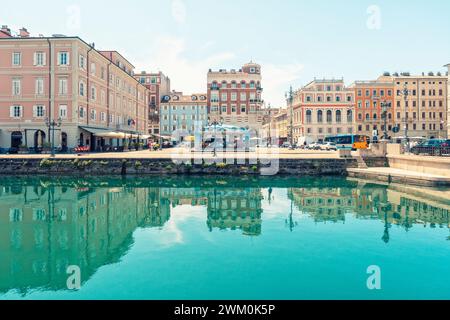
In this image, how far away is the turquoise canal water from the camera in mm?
8195

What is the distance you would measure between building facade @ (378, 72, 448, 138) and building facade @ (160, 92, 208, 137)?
1782 inches

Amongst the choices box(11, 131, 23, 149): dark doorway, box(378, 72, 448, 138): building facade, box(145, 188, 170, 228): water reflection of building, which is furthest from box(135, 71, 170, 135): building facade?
box(145, 188, 170, 228): water reflection of building

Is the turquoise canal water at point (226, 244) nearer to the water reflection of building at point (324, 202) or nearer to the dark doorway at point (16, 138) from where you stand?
Result: the water reflection of building at point (324, 202)

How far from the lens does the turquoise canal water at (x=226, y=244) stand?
8.20 meters

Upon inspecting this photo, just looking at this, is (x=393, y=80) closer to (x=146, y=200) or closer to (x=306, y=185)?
(x=306, y=185)

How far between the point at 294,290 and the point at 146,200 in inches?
567

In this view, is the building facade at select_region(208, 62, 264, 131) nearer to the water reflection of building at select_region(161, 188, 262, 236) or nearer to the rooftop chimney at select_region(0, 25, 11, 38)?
the rooftop chimney at select_region(0, 25, 11, 38)

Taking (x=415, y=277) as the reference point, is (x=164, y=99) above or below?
above

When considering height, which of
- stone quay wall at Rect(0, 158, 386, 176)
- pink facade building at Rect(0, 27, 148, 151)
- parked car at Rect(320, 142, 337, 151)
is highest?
pink facade building at Rect(0, 27, 148, 151)

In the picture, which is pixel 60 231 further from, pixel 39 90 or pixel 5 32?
pixel 5 32

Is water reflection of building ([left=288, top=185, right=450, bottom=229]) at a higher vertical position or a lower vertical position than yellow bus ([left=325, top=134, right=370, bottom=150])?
lower

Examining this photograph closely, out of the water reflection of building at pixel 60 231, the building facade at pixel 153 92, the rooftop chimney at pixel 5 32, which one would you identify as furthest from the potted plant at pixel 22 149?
the building facade at pixel 153 92

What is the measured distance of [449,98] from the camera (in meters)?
56.4
